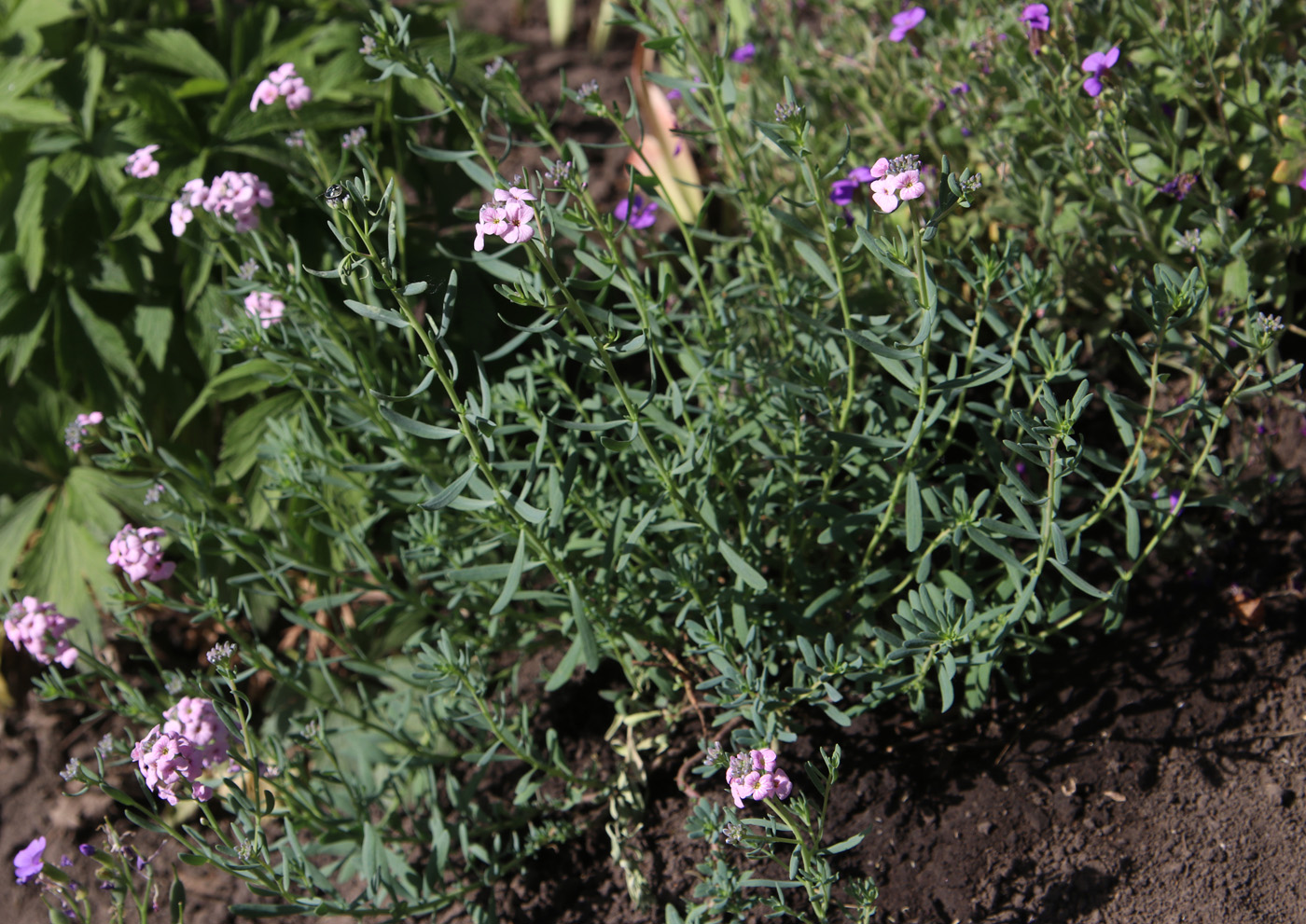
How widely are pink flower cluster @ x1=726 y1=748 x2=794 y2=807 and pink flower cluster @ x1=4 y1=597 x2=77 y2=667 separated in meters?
1.17

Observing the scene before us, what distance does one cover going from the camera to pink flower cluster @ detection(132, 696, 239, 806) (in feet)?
5.07

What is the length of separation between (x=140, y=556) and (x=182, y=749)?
402 millimetres

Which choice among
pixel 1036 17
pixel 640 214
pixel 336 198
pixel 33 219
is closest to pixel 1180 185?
pixel 1036 17

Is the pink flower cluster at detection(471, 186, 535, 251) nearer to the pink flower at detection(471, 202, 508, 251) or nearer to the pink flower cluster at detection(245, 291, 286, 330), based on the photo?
the pink flower at detection(471, 202, 508, 251)

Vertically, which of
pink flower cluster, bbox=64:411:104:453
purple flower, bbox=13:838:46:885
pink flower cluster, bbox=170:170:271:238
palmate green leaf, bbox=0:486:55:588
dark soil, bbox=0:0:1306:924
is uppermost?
pink flower cluster, bbox=170:170:271:238

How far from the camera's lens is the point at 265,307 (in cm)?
194

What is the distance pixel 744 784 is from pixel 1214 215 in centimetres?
159

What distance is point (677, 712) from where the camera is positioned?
2.08 metres

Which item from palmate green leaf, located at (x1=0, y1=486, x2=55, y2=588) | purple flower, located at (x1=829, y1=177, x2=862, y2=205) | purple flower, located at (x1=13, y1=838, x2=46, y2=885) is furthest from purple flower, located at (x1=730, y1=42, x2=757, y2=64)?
purple flower, located at (x1=13, y1=838, x2=46, y2=885)

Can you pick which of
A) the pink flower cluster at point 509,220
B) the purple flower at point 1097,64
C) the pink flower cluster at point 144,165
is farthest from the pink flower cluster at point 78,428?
the purple flower at point 1097,64

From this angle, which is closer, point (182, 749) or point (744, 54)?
point (182, 749)

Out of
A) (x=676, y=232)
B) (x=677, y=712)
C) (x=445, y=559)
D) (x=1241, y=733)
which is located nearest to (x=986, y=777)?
(x=1241, y=733)

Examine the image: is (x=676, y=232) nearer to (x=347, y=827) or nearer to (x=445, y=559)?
(x=445, y=559)

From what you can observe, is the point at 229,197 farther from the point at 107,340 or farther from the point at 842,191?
the point at 842,191
